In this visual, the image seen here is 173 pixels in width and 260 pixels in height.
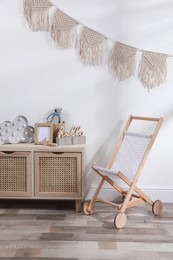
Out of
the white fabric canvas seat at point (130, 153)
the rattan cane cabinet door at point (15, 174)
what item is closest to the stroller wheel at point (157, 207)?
the white fabric canvas seat at point (130, 153)

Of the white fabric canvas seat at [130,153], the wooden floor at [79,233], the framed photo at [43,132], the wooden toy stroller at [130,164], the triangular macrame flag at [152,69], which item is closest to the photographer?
the wooden floor at [79,233]

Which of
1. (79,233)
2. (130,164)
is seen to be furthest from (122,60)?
(79,233)

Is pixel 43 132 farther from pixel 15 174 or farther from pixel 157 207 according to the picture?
pixel 157 207

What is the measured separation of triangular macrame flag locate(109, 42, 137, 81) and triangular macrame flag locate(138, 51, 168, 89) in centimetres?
8

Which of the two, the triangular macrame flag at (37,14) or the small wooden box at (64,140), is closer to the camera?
the small wooden box at (64,140)

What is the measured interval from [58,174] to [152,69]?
125cm

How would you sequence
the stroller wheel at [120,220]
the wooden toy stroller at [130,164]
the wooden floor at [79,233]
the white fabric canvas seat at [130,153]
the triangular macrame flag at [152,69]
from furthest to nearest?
the triangular macrame flag at [152,69] < the white fabric canvas seat at [130,153] < the wooden toy stroller at [130,164] < the stroller wheel at [120,220] < the wooden floor at [79,233]

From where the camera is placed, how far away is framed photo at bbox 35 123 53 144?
4127 millimetres

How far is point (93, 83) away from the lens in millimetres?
4324

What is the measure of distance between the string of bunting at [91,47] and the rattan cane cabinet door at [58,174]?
897mm

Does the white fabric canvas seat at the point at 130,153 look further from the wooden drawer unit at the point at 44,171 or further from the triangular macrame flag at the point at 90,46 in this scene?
the triangular macrame flag at the point at 90,46

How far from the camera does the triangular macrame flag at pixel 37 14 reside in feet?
14.1

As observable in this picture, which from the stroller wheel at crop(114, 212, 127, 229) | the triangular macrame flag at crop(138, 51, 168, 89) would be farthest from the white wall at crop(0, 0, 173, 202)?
the stroller wheel at crop(114, 212, 127, 229)

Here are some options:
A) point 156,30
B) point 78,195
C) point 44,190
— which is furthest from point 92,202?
point 156,30
